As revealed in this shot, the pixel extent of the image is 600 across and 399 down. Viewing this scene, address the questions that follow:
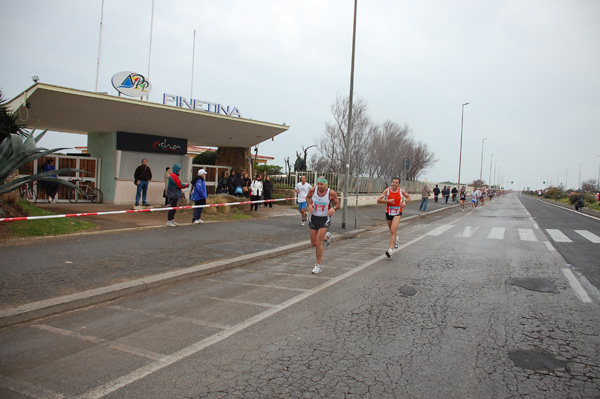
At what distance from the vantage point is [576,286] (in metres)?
6.62

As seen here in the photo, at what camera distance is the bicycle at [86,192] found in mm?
17656

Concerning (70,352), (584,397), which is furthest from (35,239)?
(584,397)

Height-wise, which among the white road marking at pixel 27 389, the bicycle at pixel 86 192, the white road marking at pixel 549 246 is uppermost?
the bicycle at pixel 86 192

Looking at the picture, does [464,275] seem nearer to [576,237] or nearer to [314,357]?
[314,357]

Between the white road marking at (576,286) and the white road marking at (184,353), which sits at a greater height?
the white road marking at (576,286)

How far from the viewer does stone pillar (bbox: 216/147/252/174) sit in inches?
928

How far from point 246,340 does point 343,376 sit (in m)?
1.19

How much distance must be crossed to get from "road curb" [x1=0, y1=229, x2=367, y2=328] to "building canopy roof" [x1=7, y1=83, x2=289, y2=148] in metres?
8.69

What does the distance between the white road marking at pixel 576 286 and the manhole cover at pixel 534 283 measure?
29 cm

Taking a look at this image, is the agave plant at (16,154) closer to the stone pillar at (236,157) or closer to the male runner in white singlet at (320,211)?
the male runner in white singlet at (320,211)

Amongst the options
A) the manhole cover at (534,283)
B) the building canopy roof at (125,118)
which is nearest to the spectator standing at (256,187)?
the building canopy roof at (125,118)

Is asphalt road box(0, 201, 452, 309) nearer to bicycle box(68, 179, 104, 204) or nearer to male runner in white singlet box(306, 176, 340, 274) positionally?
male runner in white singlet box(306, 176, 340, 274)

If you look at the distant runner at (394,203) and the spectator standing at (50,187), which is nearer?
the distant runner at (394,203)

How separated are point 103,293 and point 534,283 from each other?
6632 mm
